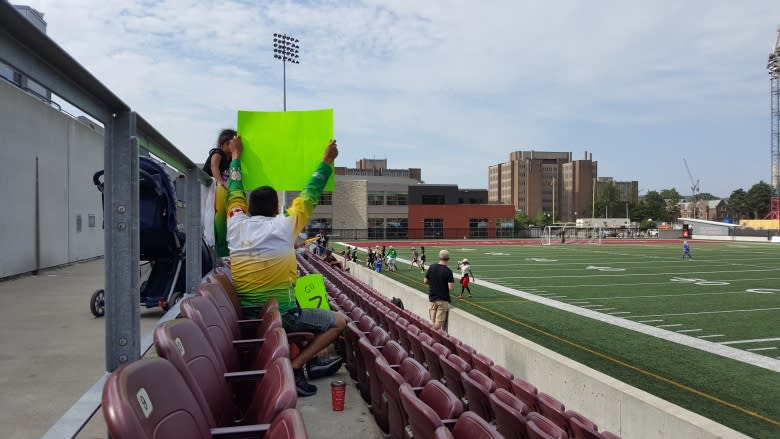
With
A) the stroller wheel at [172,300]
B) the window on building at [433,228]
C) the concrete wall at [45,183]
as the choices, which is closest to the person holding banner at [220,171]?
the stroller wheel at [172,300]

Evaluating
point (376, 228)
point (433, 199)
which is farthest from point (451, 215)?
point (376, 228)

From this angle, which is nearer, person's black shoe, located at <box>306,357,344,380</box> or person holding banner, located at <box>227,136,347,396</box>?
person holding banner, located at <box>227,136,347,396</box>

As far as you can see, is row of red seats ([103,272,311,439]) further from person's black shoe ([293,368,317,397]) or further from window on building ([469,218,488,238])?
window on building ([469,218,488,238])

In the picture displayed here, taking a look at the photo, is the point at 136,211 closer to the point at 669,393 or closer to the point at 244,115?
the point at 244,115

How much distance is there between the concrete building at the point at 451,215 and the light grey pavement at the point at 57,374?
58.1m

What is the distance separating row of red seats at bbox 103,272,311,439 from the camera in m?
1.43

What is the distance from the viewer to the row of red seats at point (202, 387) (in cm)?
143

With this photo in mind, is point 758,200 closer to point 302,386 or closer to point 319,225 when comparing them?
point 319,225

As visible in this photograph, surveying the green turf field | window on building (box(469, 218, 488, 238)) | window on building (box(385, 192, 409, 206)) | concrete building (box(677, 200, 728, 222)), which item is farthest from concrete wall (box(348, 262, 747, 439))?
concrete building (box(677, 200, 728, 222))

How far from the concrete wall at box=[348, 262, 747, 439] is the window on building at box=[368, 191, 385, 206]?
55.1 m

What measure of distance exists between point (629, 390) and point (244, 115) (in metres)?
4.39

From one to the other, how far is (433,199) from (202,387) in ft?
215

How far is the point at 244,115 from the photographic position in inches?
162

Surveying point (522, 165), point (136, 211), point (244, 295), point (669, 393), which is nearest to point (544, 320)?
point (669, 393)
